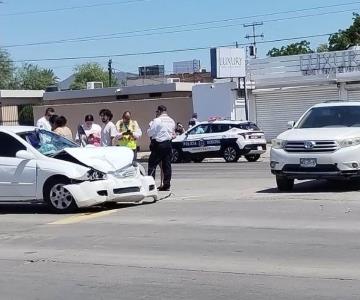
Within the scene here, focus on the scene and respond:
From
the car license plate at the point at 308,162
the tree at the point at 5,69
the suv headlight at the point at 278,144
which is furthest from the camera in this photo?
the tree at the point at 5,69

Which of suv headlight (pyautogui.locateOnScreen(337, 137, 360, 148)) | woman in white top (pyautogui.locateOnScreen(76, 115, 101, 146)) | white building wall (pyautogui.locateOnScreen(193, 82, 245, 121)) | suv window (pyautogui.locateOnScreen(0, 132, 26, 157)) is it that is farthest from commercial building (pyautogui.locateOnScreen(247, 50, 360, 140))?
suv window (pyautogui.locateOnScreen(0, 132, 26, 157))

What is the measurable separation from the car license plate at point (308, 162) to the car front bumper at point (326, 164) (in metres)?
0.04

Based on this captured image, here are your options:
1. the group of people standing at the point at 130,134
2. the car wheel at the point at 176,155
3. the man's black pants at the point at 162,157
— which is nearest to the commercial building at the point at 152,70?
the car wheel at the point at 176,155

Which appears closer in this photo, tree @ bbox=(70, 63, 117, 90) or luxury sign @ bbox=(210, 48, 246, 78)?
luxury sign @ bbox=(210, 48, 246, 78)

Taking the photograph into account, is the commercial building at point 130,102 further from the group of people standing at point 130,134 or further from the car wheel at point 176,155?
the group of people standing at point 130,134

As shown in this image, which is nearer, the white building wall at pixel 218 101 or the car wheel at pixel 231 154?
the car wheel at pixel 231 154

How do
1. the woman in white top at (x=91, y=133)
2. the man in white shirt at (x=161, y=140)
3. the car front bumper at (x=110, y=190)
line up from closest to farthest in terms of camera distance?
the car front bumper at (x=110, y=190) < the man in white shirt at (x=161, y=140) < the woman in white top at (x=91, y=133)

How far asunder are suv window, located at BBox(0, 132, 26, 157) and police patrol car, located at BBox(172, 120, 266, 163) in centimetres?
1523

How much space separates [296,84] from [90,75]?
222 feet

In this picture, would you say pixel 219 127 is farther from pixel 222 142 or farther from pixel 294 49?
pixel 294 49

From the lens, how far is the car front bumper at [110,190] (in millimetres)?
12367

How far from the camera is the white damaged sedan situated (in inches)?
490

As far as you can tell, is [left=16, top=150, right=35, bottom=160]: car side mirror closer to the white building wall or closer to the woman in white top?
the woman in white top

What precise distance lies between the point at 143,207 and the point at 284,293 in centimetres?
667
